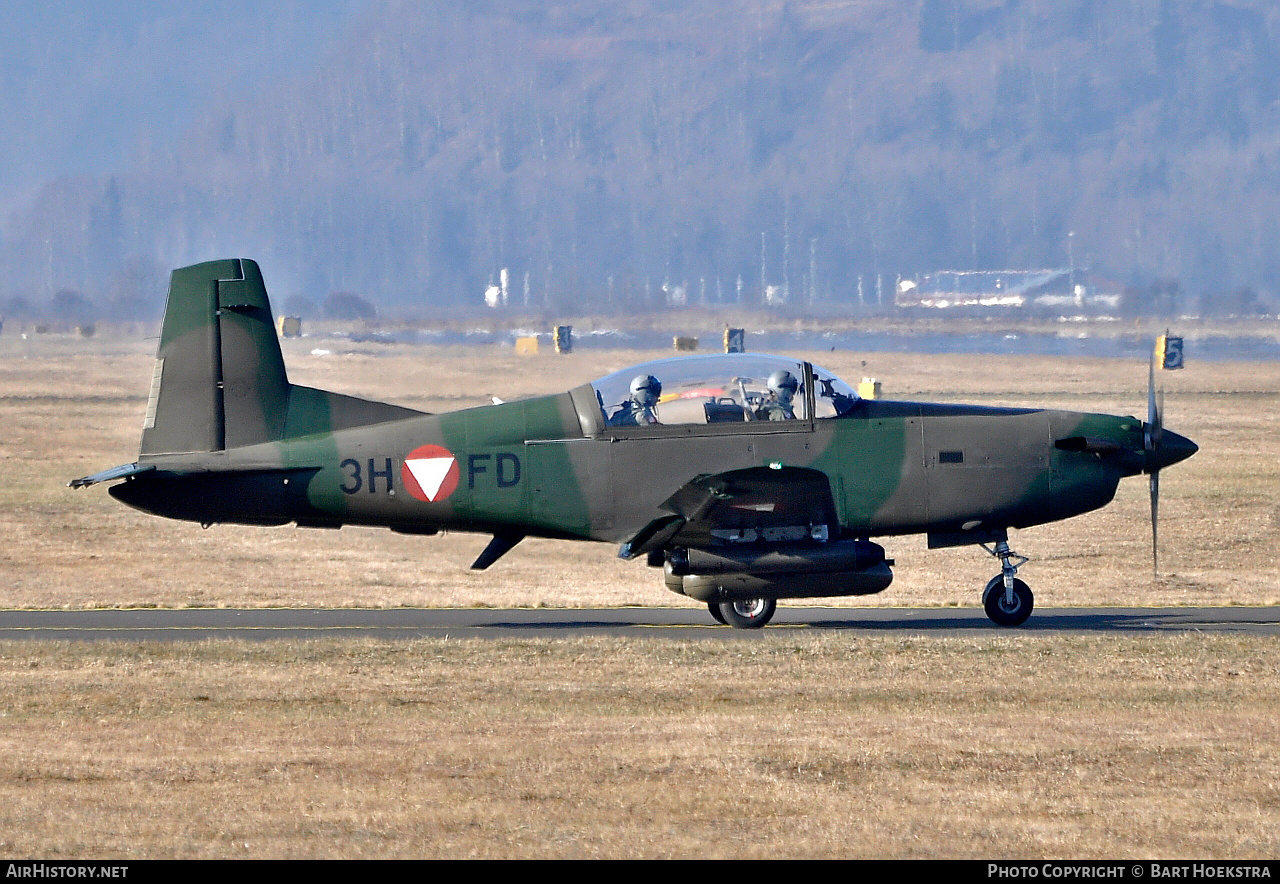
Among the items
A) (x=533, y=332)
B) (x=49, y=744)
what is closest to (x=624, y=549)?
(x=49, y=744)

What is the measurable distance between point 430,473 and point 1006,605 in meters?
6.15

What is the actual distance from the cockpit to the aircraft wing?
55 centimetres

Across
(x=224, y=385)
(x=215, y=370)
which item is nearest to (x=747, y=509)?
(x=224, y=385)

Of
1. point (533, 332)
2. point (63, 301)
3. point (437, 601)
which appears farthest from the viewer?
point (63, 301)

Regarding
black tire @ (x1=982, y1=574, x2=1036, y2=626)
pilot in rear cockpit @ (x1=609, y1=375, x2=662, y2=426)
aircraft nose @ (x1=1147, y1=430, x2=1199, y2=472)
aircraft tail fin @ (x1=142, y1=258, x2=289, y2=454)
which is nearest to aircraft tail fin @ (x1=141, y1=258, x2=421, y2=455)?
aircraft tail fin @ (x1=142, y1=258, x2=289, y2=454)

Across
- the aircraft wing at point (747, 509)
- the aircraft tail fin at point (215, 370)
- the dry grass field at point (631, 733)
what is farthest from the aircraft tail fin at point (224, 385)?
the aircraft wing at point (747, 509)

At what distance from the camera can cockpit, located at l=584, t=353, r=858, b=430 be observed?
17.0m

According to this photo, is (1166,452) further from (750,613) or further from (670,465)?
(670,465)

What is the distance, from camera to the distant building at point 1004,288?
5842 inches

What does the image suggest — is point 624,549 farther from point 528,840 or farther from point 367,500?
point 528,840

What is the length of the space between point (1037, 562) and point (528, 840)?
55.4 ft

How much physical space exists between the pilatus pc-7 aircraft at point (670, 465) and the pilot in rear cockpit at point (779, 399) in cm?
1

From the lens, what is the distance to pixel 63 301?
14775cm

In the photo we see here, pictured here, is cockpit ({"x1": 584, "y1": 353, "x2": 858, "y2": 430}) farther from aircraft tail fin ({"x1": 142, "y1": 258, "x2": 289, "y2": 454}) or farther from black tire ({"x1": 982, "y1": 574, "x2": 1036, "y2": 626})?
aircraft tail fin ({"x1": 142, "y1": 258, "x2": 289, "y2": 454})
